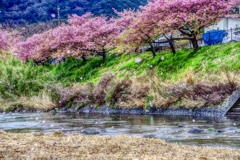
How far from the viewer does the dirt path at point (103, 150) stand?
34.7 ft

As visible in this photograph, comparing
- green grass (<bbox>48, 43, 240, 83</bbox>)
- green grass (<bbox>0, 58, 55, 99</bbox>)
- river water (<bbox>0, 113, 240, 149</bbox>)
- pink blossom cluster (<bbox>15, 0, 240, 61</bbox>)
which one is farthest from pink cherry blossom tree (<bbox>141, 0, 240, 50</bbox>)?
river water (<bbox>0, 113, 240, 149</bbox>)

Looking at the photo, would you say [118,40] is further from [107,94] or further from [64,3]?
[64,3]

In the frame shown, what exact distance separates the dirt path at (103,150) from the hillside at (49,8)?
4093 inches

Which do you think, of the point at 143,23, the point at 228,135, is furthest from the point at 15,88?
the point at 228,135

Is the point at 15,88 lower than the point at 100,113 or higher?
higher

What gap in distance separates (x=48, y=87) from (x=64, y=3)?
9821cm

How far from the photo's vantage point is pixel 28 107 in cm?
3669

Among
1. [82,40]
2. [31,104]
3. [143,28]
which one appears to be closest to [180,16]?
[143,28]

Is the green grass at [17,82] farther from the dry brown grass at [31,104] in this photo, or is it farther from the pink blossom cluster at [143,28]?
the pink blossom cluster at [143,28]

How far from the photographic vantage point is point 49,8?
419 ft

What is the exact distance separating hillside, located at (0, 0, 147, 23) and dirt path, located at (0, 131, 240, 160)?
10396 centimetres

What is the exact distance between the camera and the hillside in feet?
396

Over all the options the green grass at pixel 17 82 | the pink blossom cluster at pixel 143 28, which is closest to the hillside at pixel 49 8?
the pink blossom cluster at pixel 143 28

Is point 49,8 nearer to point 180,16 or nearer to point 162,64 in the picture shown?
point 162,64
